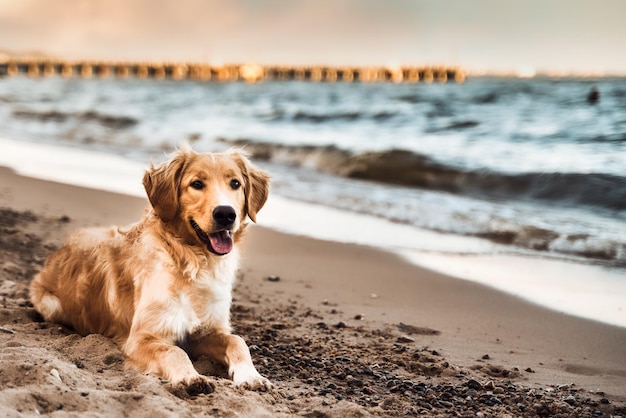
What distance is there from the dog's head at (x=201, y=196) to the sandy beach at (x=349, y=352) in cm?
78

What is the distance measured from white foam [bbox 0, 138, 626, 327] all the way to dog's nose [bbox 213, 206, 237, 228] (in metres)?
2.91

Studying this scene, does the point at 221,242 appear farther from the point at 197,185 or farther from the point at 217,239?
the point at 197,185

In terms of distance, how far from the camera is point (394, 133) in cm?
1944

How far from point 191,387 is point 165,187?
4.02 feet

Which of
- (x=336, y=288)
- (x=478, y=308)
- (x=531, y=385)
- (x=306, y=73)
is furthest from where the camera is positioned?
(x=306, y=73)

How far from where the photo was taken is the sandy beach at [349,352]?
326 cm

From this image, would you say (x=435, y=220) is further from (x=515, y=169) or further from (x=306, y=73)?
(x=306, y=73)

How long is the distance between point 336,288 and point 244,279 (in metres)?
0.82

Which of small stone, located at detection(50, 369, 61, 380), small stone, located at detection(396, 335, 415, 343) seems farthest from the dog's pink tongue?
small stone, located at detection(396, 335, 415, 343)

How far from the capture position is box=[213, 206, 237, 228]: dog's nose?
3799mm

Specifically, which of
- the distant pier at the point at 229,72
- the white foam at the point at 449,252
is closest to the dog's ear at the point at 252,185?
the white foam at the point at 449,252

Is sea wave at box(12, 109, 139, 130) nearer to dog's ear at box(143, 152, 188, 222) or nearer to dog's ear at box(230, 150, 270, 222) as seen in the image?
dog's ear at box(230, 150, 270, 222)

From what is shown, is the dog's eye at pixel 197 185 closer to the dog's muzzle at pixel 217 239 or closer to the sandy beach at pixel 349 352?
the dog's muzzle at pixel 217 239

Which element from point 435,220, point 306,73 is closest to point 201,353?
point 435,220
